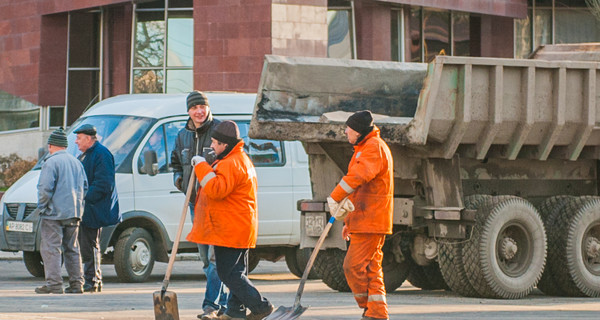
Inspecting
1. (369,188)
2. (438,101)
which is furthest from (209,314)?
(438,101)

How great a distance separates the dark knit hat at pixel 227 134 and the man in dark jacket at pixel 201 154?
0.24m

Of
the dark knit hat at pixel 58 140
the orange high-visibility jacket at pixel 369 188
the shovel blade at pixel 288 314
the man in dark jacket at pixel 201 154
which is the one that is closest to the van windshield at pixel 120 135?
the dark knit hat at pixel 58 140

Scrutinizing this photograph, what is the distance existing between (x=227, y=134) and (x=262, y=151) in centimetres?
620

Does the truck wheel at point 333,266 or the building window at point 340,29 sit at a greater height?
the building window at point 340,29

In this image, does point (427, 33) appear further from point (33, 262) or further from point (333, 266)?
point (333, 266)

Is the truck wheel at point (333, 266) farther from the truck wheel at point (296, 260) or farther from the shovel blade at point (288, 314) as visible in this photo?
the shovel blade at point (288, 314)

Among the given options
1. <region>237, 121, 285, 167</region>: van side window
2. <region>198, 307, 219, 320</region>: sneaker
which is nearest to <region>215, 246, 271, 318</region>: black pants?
<region>198, 307, 219, 320</region>: sneaker

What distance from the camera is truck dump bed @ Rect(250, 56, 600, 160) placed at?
1216 centimetres

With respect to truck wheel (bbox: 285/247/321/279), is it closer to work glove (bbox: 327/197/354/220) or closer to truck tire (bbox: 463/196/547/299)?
truck tire (bbox: 463/196/547/299)

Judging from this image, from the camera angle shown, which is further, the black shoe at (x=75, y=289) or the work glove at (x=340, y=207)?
the black shoe at (x=75, y=289)

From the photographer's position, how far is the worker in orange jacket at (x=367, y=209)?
9367 mm

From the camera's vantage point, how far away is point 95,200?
13391 mm

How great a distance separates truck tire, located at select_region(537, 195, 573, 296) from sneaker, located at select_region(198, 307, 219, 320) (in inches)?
188

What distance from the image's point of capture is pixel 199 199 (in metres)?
9.54
